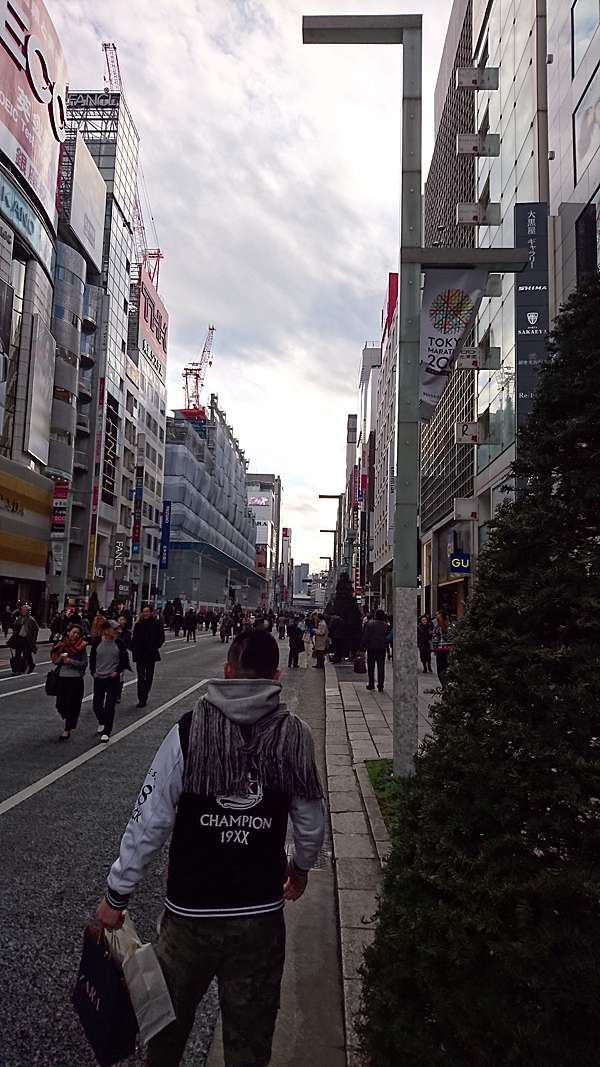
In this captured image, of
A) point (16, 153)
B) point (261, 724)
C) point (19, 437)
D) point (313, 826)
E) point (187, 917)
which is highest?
point (16, 153)

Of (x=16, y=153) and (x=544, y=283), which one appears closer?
(x=544, y=283)

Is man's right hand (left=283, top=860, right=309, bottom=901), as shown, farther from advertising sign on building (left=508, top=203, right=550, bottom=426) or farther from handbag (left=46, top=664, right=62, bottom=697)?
advertising sign on building (left=508, top=203, right=550, bottom=426)

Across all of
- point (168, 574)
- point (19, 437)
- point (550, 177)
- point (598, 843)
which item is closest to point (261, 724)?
point (598, 843)

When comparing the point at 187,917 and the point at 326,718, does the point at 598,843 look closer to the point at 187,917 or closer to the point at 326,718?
the point at 187,917

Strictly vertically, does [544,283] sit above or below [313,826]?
above

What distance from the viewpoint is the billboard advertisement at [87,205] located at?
2176 inches

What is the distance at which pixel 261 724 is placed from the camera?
2.50 m

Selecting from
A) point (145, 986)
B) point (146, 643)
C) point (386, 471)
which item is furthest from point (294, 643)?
point (386, 471)

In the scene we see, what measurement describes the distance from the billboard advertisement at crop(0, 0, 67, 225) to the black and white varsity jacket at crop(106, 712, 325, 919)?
4558 cm

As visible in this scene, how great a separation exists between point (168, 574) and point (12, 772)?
83.4m

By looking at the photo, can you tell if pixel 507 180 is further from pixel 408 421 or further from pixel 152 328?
pixel 152 328

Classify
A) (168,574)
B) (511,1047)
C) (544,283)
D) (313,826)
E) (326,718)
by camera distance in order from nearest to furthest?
(511,1047), (313,826), (326,718), (544,283), (168,574)

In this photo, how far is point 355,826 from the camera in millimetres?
6270

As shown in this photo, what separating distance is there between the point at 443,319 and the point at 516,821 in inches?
208
